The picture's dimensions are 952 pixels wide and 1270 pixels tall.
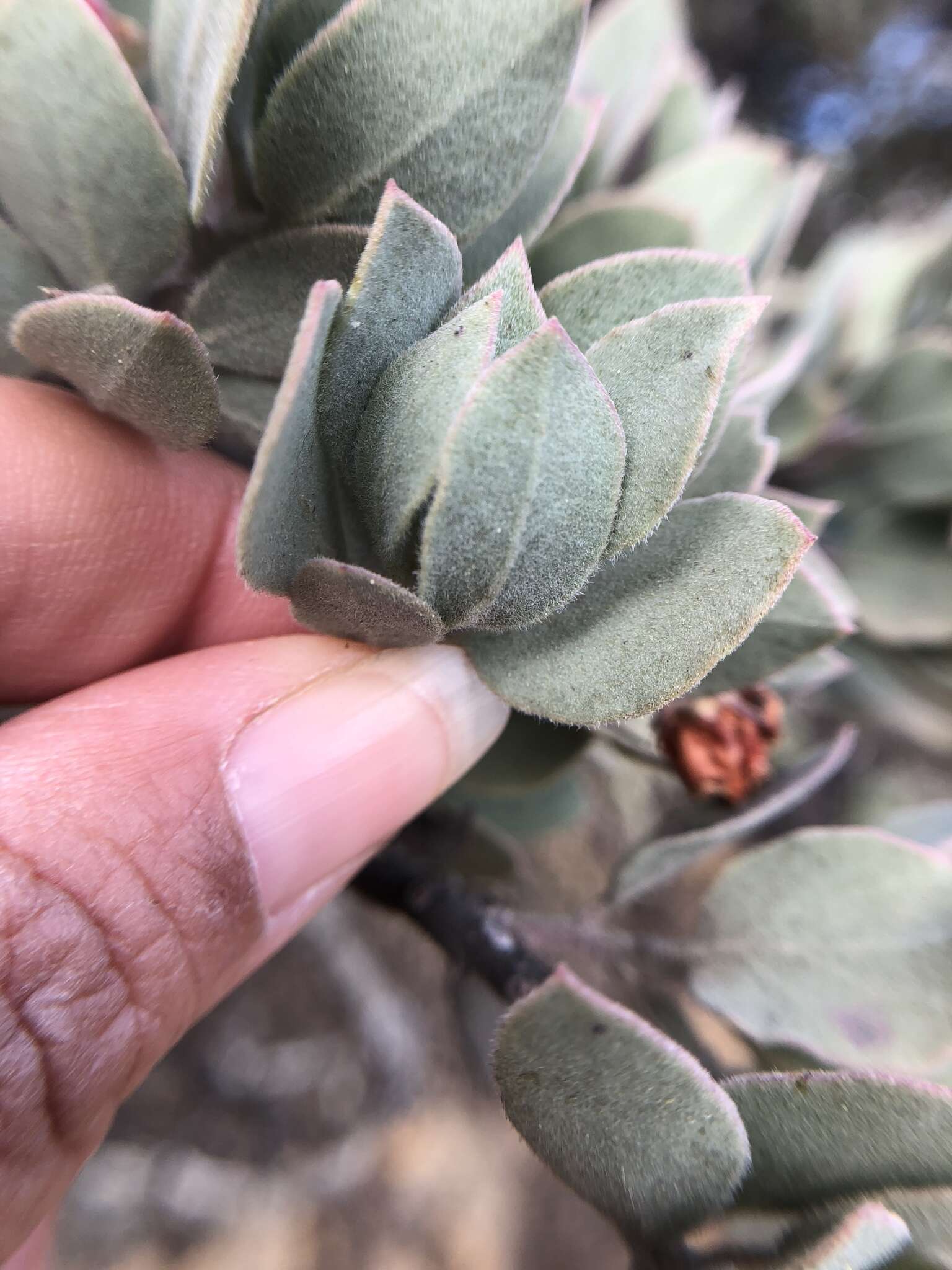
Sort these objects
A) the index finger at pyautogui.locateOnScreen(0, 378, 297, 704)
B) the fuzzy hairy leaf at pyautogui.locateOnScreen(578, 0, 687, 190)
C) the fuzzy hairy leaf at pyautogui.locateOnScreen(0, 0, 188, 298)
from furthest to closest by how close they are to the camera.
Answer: the fuzzy hairy leaf at pyautogui.locateOnScreen(578, 0, 687, 190) < the index finger at pyautogui.locateOnScreen(0, 378, 297, 704) < the fuzzy hairy leaf at pyautogui.locateOnScreen(0, 0, 188, 298)

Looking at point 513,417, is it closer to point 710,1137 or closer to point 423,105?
point 423,105

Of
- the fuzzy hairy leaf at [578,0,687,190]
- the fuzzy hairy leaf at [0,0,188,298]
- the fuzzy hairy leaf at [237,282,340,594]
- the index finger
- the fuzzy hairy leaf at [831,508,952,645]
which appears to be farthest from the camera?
the fuzzy hairy leaf at [831,508,952,645]

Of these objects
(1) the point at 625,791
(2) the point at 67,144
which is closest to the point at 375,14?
(2) the point at 67,144

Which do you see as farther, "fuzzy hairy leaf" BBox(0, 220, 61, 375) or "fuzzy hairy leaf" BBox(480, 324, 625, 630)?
"fuzzy hairy leaf" BBox(0, 220, 61, 375)

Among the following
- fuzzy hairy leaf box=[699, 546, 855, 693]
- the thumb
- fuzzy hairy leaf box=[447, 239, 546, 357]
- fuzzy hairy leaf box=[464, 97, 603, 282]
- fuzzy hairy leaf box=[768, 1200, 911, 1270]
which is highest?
fuzzy hairy leaf box=[464, 97, 603, 282]

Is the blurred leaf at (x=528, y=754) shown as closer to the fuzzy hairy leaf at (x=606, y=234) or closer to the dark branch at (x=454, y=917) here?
the dark branch at (x=454, y=917)

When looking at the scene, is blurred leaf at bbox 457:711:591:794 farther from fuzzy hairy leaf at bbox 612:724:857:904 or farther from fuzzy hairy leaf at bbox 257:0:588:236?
fuzzy hairy leaf at bbox 257:0:588:236

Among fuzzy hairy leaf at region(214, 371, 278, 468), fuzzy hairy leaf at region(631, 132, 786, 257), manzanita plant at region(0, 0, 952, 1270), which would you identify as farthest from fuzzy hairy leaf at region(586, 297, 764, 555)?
fuzzy hairy leaf at region(631, 132, 786, 257)

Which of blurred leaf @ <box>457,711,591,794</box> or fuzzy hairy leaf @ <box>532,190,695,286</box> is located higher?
fuzzy hairy leaf @ <box>532,190,695,286</box>
